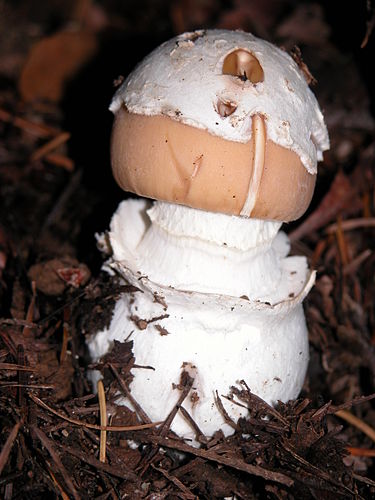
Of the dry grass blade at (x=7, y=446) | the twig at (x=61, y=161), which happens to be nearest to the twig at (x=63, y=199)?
the twig at (x=61, y=161)

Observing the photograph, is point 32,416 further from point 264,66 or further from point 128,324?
point 264,66

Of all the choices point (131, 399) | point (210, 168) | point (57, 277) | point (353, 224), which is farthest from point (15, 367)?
point (353, 224)

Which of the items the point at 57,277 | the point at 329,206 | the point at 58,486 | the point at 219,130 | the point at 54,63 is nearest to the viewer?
the point at 219,130

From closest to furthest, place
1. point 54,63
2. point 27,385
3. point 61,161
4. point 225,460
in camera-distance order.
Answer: point 225,460 < point 27,385 < point 61,161 < point 54,63

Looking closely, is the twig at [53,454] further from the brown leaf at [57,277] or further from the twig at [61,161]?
the twig at [61,161]

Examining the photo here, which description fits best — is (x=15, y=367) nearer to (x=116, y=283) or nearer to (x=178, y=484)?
(x=116, y=283)

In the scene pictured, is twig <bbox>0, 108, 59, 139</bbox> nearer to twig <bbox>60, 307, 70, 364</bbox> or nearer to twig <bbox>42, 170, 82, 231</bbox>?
twig <bbox>42, 170, 82, 231</bbox>

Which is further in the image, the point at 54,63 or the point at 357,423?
the point at 54,63

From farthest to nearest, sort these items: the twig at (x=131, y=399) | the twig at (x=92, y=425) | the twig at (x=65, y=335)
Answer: the twig at (x=65, y=335) < the twig at (x=131, y=399) < the twig at (x=92, y=425)

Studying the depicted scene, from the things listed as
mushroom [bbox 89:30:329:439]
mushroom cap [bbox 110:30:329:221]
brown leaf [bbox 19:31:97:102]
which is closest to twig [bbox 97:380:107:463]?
mushroom [bbox 89:30:329:439]
